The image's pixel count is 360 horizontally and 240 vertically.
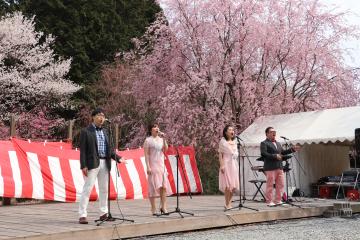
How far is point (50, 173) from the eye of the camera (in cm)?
1138

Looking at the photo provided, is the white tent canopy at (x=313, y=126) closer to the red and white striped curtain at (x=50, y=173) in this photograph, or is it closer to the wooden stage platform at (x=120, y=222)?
the wooden stage platform at (x=120, y=222)

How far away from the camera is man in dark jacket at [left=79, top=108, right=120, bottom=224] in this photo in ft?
23.5

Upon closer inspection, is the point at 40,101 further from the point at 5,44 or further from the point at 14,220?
the point at 14,220

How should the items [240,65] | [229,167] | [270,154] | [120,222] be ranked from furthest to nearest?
1. [240,65]
2. [270,154]
3. [229,167]
4. [120,222]

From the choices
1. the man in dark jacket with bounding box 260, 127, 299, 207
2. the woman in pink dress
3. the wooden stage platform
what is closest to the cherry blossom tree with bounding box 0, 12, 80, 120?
the wooden stage platform

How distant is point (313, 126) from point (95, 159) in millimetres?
8104

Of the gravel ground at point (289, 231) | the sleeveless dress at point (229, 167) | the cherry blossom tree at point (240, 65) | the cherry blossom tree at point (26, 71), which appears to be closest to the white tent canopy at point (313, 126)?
the cherry blossom tree at point (240, 65)

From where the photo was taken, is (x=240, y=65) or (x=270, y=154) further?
(x=240, y=65)

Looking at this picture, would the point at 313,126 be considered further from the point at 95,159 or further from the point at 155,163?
the point at 95,159

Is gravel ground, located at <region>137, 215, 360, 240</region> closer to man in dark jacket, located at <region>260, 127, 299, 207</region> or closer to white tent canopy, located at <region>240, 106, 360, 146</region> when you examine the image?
man in dark jacket, located at <region>260, 127, 299, 207</region>

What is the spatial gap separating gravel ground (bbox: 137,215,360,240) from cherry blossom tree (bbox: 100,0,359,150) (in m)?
8.46

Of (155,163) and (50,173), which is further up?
(155,163)

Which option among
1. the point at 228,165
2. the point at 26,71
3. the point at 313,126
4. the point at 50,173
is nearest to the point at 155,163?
the point at 228,165

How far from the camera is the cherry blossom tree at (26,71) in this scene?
2430 centimetres
